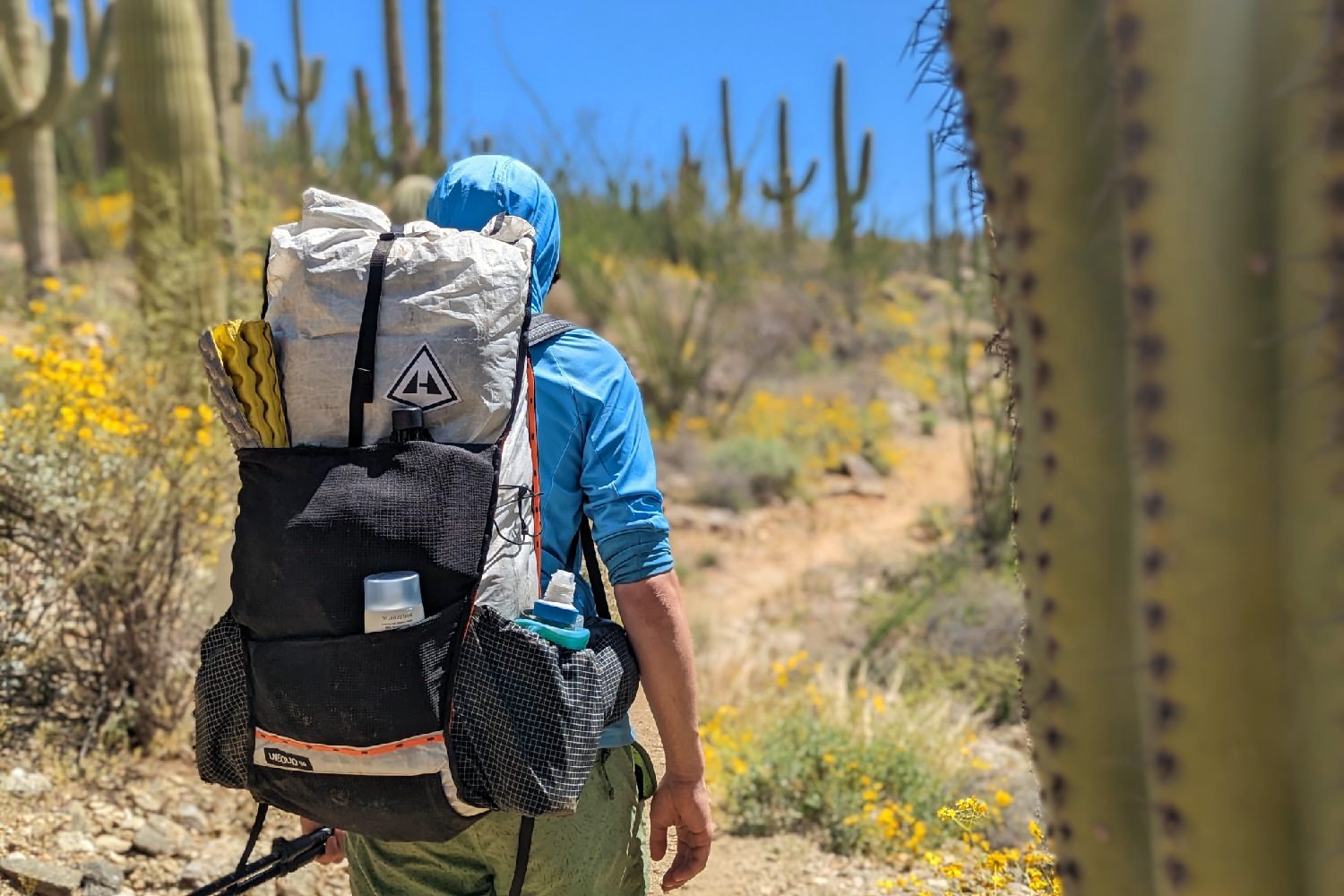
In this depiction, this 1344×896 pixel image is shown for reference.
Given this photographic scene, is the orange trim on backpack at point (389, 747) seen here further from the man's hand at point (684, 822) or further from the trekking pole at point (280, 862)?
the trekking pole at point (280, 862)

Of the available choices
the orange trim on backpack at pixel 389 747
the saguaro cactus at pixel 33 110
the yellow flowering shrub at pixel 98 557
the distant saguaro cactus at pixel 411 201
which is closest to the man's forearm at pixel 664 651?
the orange trim on backpack at pixel 389 747

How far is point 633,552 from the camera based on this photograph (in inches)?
70.7

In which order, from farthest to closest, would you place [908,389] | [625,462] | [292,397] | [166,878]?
1. [908,389]
2. [166,878]
3. [625,462]
4. [292,397]

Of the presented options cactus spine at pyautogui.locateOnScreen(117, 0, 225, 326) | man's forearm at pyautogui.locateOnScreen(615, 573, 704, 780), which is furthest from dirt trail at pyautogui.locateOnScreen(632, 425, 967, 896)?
cactus spine at pyautogui.locateOnScreen(117, 0, 225, 326)

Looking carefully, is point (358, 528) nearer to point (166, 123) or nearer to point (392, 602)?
point (392, 602)

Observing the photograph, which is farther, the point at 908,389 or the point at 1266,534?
the point at 908,389

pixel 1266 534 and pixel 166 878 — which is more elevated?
pixel 1266 534

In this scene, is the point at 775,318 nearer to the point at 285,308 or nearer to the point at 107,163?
the point at 107,163

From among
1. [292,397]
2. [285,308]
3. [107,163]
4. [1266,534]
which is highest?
[107,163]

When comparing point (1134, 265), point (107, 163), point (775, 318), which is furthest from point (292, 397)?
point (107, 163)

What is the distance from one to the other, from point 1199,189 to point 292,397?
3.89ft

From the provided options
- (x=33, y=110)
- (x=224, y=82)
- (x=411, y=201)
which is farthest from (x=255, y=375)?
(x=224, y=82)

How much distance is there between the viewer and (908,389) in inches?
607

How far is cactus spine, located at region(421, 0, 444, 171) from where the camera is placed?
1492 centimetres
